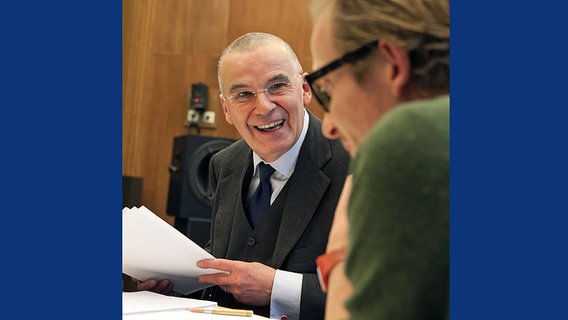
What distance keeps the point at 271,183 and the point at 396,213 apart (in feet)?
1.90

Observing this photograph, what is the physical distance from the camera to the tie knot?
1.30 meters

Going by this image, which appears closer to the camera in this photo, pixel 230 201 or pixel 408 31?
pixel 408 31

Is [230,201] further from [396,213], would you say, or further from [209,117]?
[396,213]

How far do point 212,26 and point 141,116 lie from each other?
0.17 meters

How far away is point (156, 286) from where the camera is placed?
1503 millimetres

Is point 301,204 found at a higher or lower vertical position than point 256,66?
lower

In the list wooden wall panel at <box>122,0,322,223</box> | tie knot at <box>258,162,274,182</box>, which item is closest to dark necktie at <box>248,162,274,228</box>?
tie knot at <box>258,162,274,182</box>

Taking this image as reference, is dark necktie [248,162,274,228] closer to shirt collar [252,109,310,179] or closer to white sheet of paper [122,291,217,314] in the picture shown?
shirt collar [252,109,310,179]

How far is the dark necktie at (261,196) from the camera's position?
1.29 m

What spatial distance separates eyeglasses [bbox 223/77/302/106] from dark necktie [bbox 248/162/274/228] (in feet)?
0.37

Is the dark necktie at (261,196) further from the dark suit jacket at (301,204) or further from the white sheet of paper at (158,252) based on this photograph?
the white sheet of paper at (158,252)

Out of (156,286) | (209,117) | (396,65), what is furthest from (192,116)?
(396,65)

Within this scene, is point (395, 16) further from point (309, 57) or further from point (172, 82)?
point (172, 82)

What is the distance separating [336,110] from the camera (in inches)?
33.1
